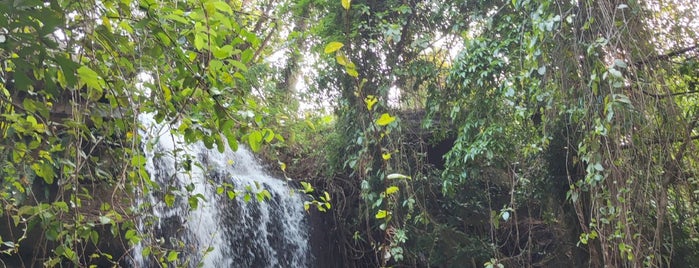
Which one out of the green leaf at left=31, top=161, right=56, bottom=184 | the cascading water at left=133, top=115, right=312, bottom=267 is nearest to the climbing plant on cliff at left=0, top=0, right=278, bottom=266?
the green leaf at left=31, top=161, right=56, bottom=184

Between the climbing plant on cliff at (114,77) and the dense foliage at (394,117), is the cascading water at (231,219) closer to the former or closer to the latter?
the dense foliage at (394,117)

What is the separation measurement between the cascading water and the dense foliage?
0.52 metres

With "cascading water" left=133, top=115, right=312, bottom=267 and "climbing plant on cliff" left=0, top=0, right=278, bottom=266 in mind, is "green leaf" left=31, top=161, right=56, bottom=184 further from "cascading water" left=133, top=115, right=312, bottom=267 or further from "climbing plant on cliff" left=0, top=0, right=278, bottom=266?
"cascading water" left=133, top=115, right=312, bottom=267

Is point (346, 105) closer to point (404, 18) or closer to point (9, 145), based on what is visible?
point (404, 18)

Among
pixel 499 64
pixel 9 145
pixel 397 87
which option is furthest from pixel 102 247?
pixel 499 64

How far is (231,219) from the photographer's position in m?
5.25

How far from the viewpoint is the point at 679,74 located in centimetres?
343

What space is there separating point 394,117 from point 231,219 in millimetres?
3919

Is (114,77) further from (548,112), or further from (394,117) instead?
(548,112)

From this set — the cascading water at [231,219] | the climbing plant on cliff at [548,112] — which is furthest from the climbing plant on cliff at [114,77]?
the cascading water at [231,219]

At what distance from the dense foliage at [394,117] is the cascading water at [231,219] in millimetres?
522

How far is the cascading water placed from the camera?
461cm

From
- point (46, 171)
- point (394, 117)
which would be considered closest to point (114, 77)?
point (46, 171)

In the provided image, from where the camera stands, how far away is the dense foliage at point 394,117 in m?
1.57
